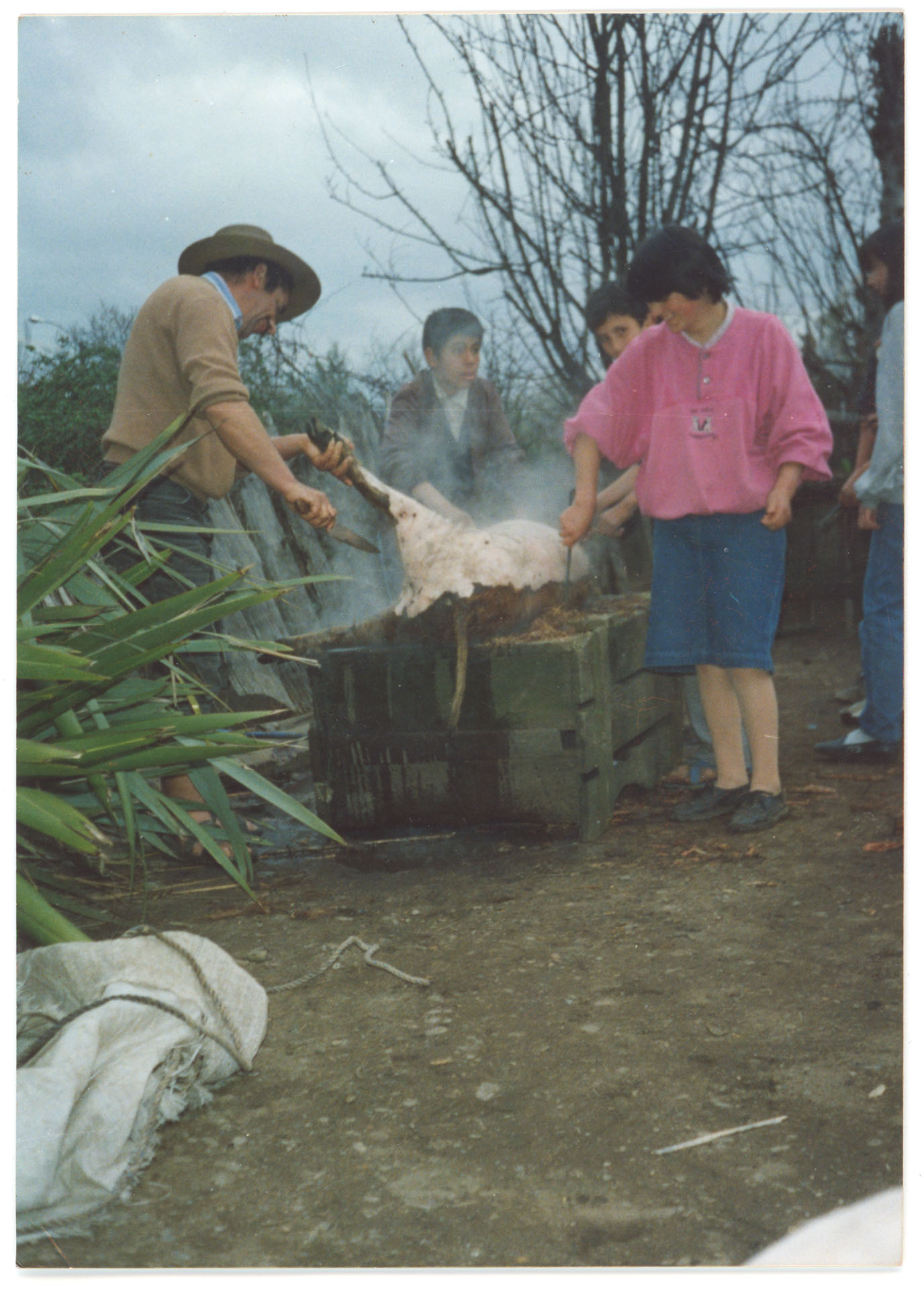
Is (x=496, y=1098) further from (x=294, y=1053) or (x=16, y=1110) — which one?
(x=16, y=1110)

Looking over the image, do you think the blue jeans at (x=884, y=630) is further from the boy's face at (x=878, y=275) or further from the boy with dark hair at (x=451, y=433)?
the boy with dark hair at (x=451, y=433)

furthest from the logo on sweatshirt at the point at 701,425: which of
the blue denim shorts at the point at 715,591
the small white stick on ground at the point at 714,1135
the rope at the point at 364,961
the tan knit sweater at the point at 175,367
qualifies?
the small white stick on ground at the point at 714,1135

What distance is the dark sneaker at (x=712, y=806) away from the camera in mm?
3094

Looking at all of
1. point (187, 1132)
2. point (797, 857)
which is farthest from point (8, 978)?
point (797, 857)

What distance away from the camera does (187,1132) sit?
1.67 meters

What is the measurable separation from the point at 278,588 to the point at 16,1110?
1.07 m

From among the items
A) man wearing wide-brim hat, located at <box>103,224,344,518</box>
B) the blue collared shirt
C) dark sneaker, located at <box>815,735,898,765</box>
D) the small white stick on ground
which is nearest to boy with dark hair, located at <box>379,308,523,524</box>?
man wearing wide-brim hat, located at <box>103,224,344,518</box>

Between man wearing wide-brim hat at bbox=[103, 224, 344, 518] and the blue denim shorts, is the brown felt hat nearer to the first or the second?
man wearing wide-brim hat at bbox=[103, 224, 344, 518]

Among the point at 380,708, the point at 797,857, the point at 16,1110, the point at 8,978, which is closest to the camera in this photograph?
the point at 16,1110

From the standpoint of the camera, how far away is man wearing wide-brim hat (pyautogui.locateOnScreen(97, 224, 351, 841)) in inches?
92.3

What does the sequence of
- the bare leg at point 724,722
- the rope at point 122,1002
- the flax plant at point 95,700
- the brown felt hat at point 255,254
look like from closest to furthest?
the rope at point 122,1002 < the flax plant at point 95,700 < the brown felt hat at point 255,254 < the bare leg at point 724,722

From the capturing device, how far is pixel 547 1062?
183 cm

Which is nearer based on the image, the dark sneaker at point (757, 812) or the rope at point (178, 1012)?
the rope at point (178, 1012)

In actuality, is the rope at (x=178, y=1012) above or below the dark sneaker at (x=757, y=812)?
below
